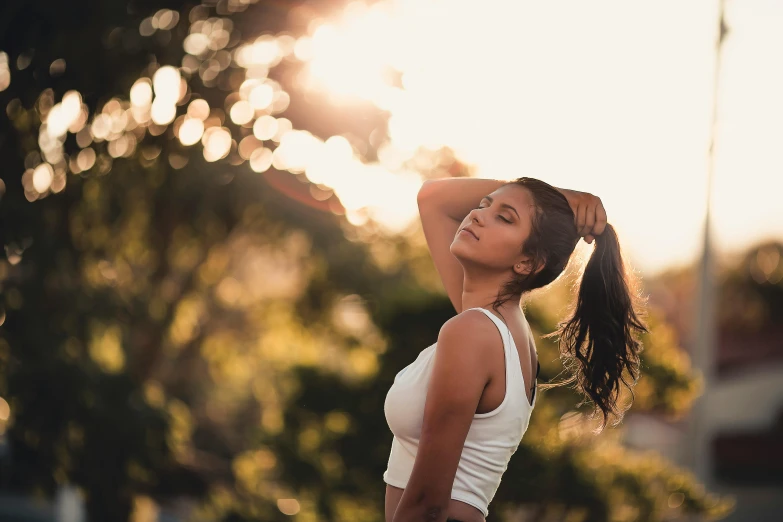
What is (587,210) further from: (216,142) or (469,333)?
(216,142)

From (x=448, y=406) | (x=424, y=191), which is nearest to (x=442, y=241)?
(x=424, y=191)

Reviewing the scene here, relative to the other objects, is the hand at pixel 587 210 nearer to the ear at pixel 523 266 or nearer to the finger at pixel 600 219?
the finger at pixel 600 219

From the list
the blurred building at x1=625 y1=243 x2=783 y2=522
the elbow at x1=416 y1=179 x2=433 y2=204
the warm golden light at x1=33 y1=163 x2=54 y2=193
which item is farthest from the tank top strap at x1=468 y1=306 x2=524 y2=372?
the blurred building at x1=625 y1=243 x2=783 y2=522

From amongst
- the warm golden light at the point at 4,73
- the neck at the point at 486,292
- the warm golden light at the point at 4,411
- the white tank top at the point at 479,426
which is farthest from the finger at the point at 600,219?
the warm golden light at the point at 4,411

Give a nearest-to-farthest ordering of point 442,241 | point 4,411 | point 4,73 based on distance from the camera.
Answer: point 442,241
point 4,73
point 4,411

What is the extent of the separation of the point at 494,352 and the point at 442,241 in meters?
0.81

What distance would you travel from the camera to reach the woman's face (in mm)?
2270

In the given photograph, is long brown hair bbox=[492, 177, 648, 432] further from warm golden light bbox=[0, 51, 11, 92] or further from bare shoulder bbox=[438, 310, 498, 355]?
warm golden light bbox=[0, 51, 11, 92]

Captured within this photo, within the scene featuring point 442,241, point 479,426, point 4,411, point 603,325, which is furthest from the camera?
point 4,411

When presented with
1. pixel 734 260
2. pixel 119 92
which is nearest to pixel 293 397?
pixel 119 92

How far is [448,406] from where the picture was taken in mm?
1993

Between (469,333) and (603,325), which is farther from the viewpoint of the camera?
(603,325)

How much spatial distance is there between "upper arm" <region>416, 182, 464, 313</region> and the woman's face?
0.43m

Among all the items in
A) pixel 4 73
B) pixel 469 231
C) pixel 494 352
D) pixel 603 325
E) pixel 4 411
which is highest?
pixel 469 231
